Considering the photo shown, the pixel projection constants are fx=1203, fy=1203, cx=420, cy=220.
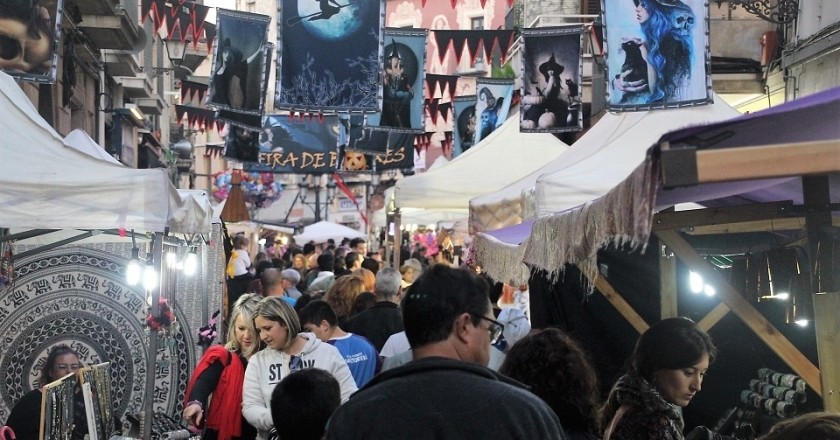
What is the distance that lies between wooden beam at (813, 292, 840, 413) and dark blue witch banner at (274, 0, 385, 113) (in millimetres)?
8515

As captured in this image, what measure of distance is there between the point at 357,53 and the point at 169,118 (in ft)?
92.0

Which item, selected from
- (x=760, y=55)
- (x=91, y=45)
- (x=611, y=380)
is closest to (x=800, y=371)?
(x=611, y=380)

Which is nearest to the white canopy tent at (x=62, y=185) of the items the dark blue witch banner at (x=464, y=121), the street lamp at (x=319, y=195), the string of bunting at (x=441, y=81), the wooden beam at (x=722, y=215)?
the wooden beam at (x=722, y=215)

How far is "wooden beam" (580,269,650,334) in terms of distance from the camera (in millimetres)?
7422

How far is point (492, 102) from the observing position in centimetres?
2059

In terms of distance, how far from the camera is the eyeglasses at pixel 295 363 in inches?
271

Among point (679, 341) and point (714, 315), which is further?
point (714, 315)

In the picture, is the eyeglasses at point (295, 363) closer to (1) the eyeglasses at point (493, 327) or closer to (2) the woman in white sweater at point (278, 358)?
(2) the woman in white sweater at point (278, 358)

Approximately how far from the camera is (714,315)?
6.73 metres

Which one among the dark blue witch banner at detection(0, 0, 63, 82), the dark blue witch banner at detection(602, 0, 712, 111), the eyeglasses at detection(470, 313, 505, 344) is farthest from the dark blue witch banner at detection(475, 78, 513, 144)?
the eyeglasses at detection(470, 313, 505, 344)

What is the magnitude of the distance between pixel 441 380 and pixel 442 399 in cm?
5

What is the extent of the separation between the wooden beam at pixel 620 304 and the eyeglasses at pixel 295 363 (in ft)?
6.04

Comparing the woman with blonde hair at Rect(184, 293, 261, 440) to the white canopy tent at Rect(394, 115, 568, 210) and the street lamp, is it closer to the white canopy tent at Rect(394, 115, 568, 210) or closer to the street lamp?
the white canopy tent at Rect(394, 115, 568, 210)

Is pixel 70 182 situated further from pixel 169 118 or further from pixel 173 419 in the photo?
pixel 169 118
